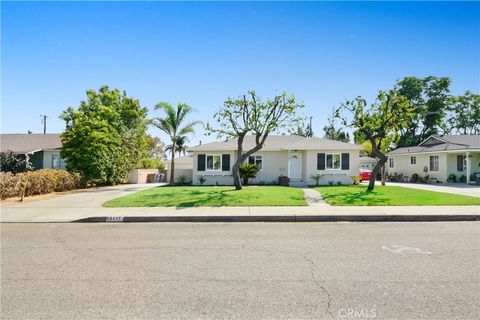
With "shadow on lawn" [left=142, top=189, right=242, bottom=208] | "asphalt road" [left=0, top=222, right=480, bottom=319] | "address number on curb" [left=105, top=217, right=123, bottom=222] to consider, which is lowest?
"address number on curb" [left=105, top=217, right=123, bottom=222]

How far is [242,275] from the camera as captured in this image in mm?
4879

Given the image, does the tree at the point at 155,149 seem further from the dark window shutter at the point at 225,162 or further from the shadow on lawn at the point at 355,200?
the shadow on lawn at the point at 355,200

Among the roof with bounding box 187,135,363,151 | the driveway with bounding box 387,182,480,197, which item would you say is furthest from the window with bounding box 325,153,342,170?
the driveway with bounding box 387,182,480,197

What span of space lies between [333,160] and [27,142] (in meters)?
30.3

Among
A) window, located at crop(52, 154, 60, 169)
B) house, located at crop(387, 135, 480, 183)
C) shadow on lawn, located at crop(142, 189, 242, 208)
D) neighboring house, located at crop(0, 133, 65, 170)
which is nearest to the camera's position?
shadow on lawn, located at crop(142, 189, 242, 208)

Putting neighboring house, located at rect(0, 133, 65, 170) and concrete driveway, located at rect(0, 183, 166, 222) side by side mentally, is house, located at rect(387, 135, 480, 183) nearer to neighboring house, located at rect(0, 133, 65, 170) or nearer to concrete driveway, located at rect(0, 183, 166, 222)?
concrete driveway, located at rect(0, 183, 166, 222)

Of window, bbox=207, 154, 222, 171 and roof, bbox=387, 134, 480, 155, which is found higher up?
roof, bbox=387, 134, 480, 155

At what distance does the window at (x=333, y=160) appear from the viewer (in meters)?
24.4

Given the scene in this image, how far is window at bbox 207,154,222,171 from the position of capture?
25.1 m

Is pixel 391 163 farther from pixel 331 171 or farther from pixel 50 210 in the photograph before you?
pixel 50 210

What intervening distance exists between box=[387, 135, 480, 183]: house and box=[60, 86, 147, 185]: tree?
28.0m

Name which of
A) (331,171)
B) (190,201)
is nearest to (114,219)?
(190,201)

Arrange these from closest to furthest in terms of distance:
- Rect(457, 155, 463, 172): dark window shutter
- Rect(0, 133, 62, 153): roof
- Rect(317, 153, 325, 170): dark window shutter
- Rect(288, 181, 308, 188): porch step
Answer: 1. Rect(288, 181, 308, 188): porch step
2. Rect(317, 153, 325, 170): dark window shutter
3. Rect(457, 155, 463, 172): dark window shutter
4. Rect(0, 133, 62, 153): roof

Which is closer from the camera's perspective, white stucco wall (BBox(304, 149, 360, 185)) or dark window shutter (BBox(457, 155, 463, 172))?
white stucco wall (BBox(304, 149, 360, 185))
